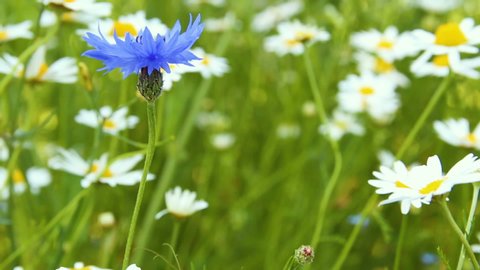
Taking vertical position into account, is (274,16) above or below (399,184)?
above

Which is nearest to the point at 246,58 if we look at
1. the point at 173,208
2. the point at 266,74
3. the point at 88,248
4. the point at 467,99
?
the point at 266,74

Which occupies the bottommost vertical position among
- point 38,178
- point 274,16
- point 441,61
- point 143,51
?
point 143,51

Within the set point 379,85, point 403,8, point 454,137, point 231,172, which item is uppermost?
point 403,8

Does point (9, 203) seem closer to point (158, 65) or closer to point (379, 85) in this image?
point (158, 65)

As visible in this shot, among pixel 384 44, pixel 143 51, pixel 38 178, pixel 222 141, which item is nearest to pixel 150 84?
pixel 143 51

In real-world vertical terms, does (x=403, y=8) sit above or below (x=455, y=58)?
above

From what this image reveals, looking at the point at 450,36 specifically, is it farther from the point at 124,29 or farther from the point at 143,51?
the point at 143,51
